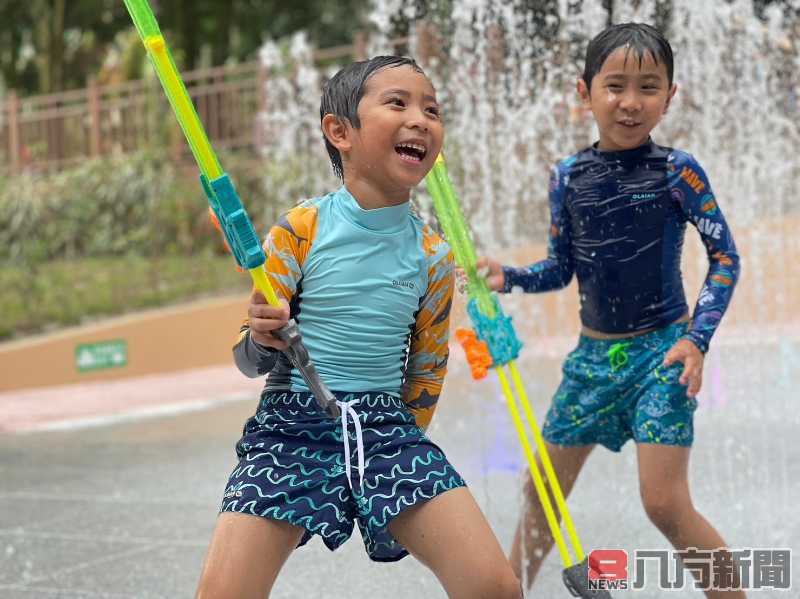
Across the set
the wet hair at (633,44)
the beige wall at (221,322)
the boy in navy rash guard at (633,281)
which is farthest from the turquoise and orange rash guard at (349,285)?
the beige wall at (221,322)

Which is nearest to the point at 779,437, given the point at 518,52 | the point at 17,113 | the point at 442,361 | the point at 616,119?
the point at 518,52

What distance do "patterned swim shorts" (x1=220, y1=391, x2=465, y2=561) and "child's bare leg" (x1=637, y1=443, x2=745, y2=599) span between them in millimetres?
744

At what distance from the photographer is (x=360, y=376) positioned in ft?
8.35

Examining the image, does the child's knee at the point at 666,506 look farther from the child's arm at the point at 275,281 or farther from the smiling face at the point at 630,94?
the child's arm at the point at 275,281

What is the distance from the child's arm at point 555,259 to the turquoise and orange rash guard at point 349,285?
725mm

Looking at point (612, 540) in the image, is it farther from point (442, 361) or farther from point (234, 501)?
point (234, 501)

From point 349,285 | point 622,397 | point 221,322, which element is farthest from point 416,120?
point 221,322

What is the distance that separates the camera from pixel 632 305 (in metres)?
3.19

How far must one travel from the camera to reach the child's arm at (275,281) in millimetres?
2281

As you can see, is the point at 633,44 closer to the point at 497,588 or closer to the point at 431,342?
the point at 431,342

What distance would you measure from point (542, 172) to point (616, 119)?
5.37 metres

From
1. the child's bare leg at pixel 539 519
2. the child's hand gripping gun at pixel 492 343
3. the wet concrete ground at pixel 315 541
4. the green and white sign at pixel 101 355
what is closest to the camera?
the child's hand gripping gun at pixel 492 343

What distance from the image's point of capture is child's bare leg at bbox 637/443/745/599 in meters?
3.04

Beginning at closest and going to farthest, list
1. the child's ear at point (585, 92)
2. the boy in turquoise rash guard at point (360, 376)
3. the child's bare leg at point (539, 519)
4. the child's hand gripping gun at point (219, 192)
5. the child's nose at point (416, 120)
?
the child's hand gripping gun at point (219, 192) → the boy in turquoise rash guard at point (360, 376) → the child's nose at point (416, 120) → the child's ear at point (585, 92) → the child's bare leg at point (539, 519)
